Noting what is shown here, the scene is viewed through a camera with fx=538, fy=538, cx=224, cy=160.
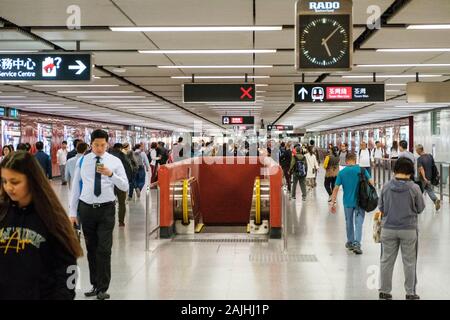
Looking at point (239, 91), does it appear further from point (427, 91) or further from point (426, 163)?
point (426, 163)

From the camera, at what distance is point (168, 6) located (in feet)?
22.1

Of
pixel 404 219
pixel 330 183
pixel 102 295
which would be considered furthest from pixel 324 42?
pixel 330 183

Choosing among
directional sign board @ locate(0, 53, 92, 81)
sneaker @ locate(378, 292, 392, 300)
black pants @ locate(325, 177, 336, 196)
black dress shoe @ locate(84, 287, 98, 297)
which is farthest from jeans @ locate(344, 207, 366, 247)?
black pants @ locate(325, 177, 336, 196)

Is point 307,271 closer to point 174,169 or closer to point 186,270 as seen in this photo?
point 186,270

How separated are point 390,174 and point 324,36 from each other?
14.1 metres

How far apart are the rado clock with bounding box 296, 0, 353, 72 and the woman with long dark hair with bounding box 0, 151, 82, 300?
12.8 ft

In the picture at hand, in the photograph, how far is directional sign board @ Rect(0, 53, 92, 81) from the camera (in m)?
8.17

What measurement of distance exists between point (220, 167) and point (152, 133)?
117ft

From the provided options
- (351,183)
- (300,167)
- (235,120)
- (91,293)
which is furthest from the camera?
(235,120)

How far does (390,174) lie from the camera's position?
19062 millimetres

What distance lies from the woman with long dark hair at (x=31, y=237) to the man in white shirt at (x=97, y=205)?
2.91m

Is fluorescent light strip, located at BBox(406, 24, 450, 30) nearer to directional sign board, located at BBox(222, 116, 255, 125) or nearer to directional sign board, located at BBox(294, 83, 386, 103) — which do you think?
directional sign board, located at BBox(294, 83, 386, 103)

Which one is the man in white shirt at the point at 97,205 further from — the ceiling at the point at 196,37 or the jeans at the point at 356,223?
the jeans at the point at 356,223

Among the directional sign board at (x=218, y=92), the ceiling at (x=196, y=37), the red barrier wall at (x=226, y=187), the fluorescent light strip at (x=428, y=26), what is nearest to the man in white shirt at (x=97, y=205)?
the ceiling at (x=196, y=37)
